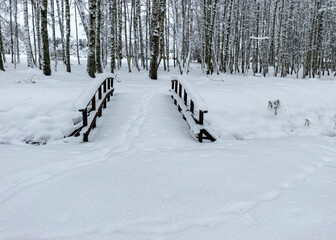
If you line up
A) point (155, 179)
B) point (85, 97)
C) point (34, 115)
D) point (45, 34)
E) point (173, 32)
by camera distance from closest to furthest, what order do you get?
1. point (155, 179)
2. point (85, 97)
3. point (34, 115)
4. point (45, 34)
5. point (173, 32)

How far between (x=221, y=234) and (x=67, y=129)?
14.9ft

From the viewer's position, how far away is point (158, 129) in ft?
19.7

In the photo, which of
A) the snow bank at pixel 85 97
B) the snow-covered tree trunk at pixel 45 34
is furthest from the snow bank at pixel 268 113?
the snow-covered tree trunk at pixel 45 34

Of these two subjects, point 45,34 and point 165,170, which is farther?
point 45,34

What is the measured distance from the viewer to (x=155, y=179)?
3.31 metres

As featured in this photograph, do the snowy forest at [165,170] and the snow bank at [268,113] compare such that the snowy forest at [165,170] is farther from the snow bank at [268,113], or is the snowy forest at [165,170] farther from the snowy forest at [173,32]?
the snowy forest at [173,32]

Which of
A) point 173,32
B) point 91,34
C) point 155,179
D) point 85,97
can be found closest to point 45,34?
point 91,34

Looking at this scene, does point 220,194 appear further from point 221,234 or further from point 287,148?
point 287,148

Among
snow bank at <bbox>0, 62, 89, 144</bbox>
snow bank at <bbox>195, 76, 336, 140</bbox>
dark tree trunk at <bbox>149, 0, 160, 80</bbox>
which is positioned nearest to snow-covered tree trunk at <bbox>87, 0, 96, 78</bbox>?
dark tree trunk at <bbox>149, 0, 160, 80</bbox>

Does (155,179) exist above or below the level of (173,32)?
below

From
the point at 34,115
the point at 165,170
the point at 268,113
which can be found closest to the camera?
the point at 165,170

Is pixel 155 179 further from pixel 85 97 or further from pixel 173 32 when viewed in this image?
pixel 173 32

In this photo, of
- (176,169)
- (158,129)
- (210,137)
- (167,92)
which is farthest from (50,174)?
(167,92)

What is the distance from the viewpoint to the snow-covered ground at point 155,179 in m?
2.29
